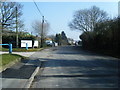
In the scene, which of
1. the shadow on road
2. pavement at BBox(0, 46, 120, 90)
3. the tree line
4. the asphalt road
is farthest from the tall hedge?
the shadow on road

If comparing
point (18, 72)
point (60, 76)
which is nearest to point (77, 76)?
point (60, 76)

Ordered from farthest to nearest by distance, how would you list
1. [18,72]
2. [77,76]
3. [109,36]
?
[109,36] → [18,72] → [77,76]

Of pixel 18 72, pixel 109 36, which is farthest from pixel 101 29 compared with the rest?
pixel 18 72

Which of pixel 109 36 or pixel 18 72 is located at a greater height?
pixel 109 36

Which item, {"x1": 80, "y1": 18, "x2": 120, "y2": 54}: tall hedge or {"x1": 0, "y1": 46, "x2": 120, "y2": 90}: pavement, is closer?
{"x1": 0, "y1": 46, "x2": 120, "y2": 90}: pavement

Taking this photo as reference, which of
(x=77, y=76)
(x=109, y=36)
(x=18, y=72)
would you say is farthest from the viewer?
(x=109, y=36)

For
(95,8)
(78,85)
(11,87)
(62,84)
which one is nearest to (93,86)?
(78,85)

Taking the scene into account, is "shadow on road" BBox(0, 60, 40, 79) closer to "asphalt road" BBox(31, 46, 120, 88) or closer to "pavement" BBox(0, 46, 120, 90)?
"pavement" BBox(0, 46, 120, 90)

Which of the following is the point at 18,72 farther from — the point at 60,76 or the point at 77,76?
the point at 77,76

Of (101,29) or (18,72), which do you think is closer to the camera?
(18,72)

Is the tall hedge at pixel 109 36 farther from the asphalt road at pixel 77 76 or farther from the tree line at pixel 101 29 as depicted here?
the asphalt road at pixel 77 76

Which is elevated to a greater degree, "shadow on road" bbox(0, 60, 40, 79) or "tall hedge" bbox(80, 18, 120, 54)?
"tall hedge" bbox(80, 18, 120, 54)

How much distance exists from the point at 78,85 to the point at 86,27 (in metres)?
59.3

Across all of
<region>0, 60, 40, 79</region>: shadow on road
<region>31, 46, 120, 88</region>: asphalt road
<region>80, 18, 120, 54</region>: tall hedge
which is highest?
<region>80, 18, 120, 54</region>: tall hedge
